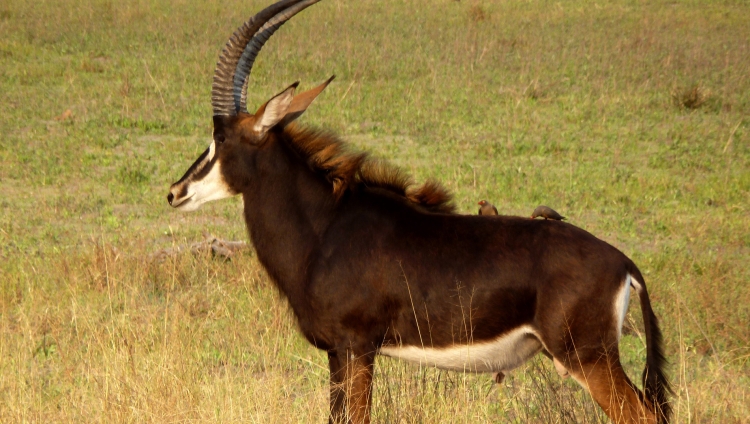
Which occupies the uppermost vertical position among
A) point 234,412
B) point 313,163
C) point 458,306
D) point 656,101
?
point 313,163

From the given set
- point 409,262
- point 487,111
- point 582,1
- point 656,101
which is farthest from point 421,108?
point 582,1

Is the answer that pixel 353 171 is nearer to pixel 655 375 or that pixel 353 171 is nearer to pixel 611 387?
pixel 611 387

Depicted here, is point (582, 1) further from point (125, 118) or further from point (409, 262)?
point (409, 262)

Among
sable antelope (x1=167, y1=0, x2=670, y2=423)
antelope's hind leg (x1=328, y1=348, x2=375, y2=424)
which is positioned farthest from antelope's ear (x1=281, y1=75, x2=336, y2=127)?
antelope's hind leg (x1=328, y1=348, x2=375, y2=424)

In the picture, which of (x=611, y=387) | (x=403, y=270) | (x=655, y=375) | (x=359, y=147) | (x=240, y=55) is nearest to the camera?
(x=611, y=387)

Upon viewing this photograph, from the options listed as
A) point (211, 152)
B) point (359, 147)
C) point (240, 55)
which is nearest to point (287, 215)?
point (211, 152)

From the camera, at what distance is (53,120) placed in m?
13.6

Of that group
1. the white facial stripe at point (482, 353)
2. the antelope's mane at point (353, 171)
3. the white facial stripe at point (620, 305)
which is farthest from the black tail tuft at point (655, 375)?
the antelope's mane at point (353, 171)

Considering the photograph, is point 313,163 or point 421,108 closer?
point 313,163

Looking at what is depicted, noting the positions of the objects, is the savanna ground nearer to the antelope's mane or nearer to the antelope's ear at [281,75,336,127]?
the antelope's mane

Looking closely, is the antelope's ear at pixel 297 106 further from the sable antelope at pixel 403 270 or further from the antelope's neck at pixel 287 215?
the antelope's neck at pixel 287 215

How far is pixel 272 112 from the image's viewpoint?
5.17 metres

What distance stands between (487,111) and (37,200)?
22.5 feet

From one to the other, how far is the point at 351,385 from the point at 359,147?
8181mm
